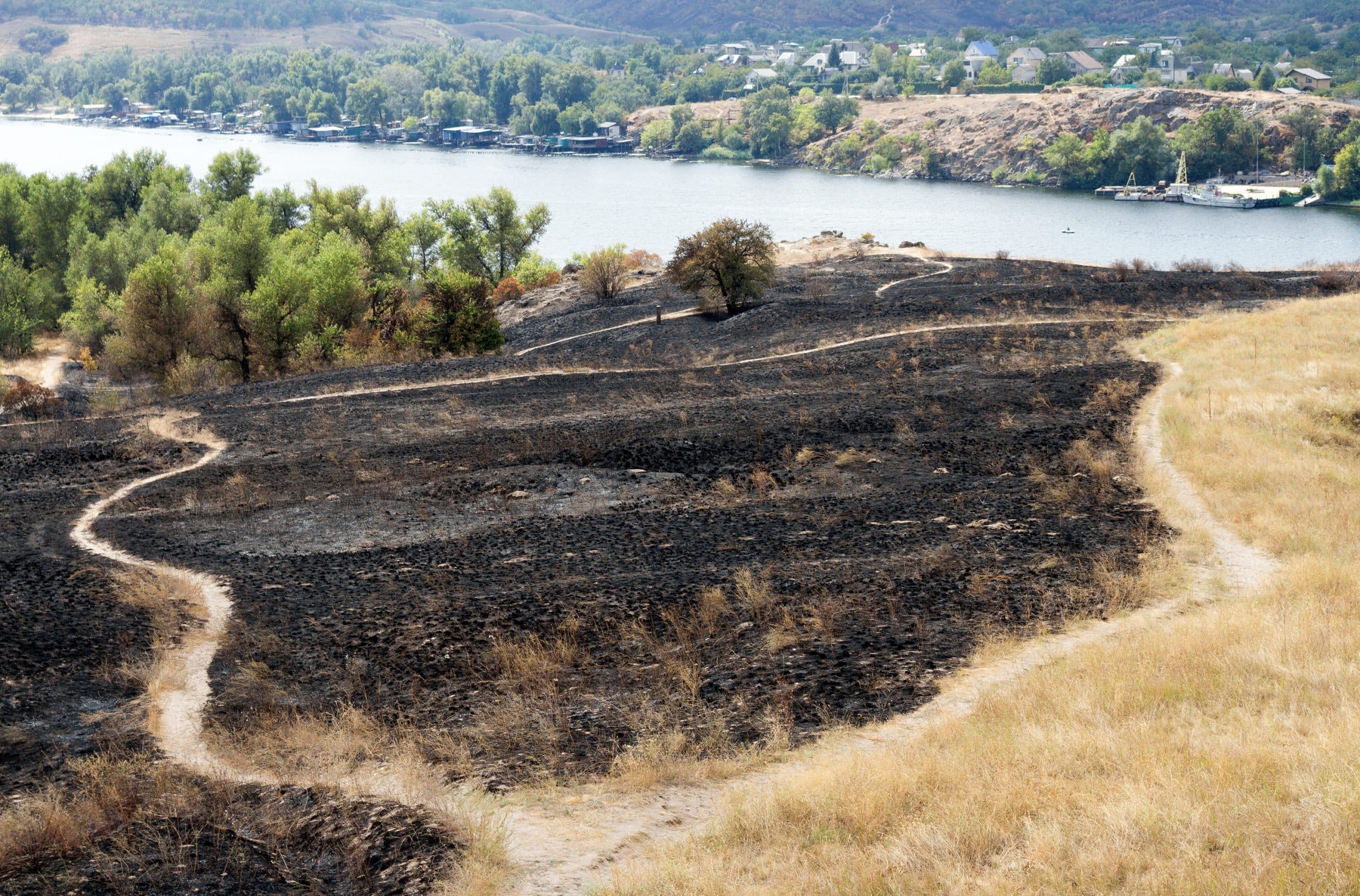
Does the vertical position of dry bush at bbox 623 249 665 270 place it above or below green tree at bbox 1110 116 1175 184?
below

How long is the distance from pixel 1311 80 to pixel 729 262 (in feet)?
512

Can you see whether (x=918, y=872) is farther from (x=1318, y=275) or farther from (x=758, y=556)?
(x=1318, y=275)

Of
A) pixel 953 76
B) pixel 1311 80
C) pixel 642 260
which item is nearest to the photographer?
pixel 642 260

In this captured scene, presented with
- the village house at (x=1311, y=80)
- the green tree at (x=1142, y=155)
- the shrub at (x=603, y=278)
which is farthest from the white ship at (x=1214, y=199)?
the shrub at (x=603, y=278)

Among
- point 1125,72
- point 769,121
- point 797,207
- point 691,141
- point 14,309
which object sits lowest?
point 14,309

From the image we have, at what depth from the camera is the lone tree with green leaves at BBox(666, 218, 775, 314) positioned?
133ft

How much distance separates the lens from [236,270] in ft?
143

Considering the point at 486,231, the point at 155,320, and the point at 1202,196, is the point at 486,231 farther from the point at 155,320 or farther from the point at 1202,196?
the point at 1202,196

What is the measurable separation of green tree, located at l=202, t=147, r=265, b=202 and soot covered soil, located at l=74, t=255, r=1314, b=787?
49633 millimetres

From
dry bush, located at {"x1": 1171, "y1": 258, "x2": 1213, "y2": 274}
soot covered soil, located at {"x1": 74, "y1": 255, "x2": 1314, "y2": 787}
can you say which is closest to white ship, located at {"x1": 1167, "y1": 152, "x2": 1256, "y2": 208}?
dry bush, located at {"x1": 1171, "y1": 258, "x2": 1213, "y2": 274}

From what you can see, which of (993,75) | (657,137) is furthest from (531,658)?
(993,75)

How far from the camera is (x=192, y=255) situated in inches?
1864

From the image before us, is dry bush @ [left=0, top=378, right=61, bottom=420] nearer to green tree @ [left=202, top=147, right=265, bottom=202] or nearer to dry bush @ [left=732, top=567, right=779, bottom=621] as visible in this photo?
dry bush @ [left=732, top=567, right=779, bottom=621]

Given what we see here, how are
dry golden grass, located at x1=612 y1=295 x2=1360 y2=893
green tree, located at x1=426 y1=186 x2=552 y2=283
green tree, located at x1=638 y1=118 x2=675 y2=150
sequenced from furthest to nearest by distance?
green tree, located at x1=638 y1=118 x2=675 y2=150 → green tree, located at x1=426 y1=186 x2=552 y2=283 → dry golden grass, located at x1=612 y1=295 x2=1360 y2=893
